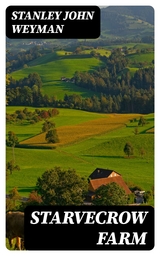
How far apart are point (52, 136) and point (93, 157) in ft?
21.0

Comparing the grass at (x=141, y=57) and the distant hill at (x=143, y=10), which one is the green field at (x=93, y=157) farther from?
the grass at (x=141, y=57)

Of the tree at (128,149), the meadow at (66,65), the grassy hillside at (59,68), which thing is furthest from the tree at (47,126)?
the meadow at (66,65)

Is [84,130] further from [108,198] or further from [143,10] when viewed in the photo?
[108,198]

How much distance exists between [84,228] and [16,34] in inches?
161

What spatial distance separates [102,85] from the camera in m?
89.4

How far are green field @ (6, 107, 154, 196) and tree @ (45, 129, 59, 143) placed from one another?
4.53 feet

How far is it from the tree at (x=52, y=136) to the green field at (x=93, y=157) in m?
1.38

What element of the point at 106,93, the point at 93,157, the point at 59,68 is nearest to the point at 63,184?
the point at 93,157

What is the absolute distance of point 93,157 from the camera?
4238cm

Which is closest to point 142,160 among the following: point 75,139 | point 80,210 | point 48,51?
point 75,139

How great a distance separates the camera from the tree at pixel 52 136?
1774 inches

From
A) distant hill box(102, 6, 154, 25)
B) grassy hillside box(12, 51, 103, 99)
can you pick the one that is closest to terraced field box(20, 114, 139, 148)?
distant hill box(102, 6, 154, 25)

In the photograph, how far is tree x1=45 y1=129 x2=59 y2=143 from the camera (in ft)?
148
